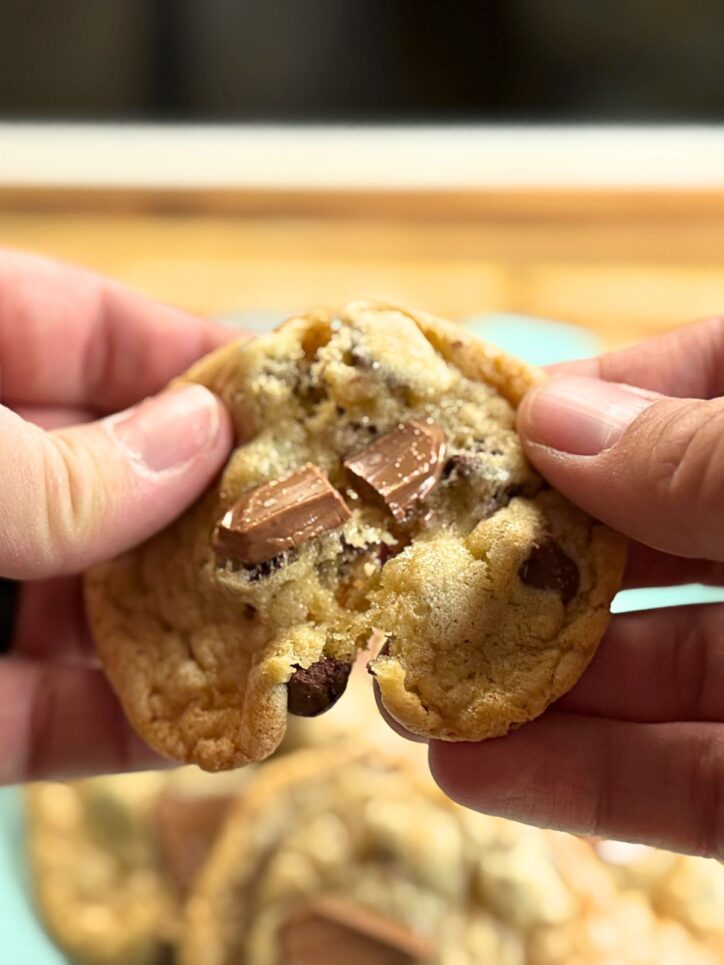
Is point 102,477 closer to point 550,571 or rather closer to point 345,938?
point 550,571

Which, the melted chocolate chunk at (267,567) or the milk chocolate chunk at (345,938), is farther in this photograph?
the milk chocolate chunk at (345,938)

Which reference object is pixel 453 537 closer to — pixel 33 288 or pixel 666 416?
pixel 666 416

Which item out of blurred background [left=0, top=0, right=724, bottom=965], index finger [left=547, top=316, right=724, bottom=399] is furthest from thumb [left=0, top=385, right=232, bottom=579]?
blurred background [left=0, top=0, right=724, bottom=965]

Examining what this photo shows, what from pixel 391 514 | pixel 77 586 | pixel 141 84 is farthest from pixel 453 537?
pixel 141 84

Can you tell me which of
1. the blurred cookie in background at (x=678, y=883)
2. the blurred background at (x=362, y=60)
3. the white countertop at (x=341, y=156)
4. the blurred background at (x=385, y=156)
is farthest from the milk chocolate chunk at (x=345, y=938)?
the blurred background at (x=362, y=60)

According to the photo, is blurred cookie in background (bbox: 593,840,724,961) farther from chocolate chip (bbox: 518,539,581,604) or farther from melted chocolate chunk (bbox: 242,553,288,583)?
melted chocolate chunk (bbox: 242,553,288,583)

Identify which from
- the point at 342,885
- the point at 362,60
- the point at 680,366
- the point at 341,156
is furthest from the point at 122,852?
the point at 362,60

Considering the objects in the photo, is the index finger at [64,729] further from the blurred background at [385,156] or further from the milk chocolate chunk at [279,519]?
the blurred background at [385,156]
